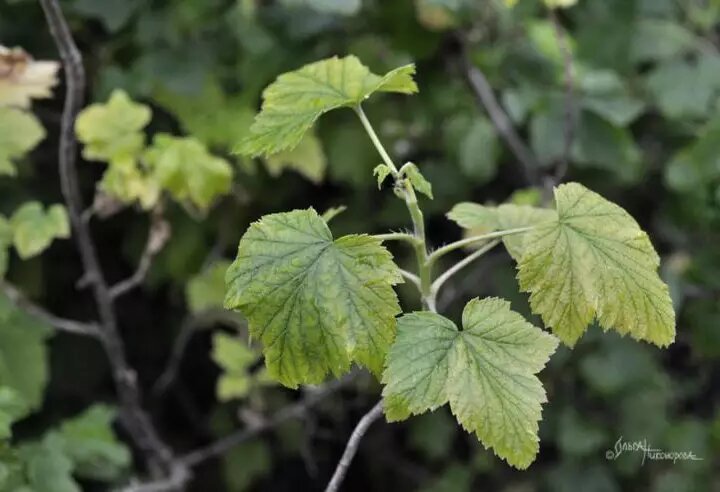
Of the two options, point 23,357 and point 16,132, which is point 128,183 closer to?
point 16,132

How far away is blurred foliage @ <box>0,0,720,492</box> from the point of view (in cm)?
132

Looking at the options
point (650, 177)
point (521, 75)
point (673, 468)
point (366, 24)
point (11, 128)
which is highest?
point (11, 128)

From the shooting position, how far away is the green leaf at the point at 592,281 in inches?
25.6

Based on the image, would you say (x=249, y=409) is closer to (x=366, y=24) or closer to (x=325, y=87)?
(x=366, y=24)

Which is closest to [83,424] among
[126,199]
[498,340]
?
[126,199]

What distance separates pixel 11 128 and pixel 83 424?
16.0 inches

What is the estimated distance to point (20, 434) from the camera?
58.7 inches

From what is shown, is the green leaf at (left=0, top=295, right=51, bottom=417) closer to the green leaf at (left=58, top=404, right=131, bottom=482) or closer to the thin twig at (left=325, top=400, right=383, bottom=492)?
the green leaf at (left=58, top=404, right=131, bottom=482)

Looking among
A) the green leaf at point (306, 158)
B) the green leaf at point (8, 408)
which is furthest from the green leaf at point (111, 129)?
the green leaf at point (8, 408)

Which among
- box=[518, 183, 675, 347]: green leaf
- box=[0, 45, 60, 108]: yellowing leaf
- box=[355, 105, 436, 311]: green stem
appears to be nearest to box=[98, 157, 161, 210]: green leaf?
box=[0, 45, 60, 108]: yellowing leaf

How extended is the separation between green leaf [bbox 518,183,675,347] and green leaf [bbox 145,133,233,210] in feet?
1.89

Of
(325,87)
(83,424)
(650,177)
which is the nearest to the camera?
(325,87)

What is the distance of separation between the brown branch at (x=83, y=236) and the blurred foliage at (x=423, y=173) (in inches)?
2.5

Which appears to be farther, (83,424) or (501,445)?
(83,424)
